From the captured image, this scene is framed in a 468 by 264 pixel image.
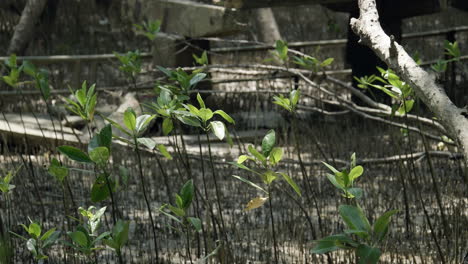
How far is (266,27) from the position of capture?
8664 mm

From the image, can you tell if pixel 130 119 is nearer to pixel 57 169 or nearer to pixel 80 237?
pixel 80 237

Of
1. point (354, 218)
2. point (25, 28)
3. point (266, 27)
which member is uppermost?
point (25, 28)

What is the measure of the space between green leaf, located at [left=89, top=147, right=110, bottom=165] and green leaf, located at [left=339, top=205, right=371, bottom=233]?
0.70 metres

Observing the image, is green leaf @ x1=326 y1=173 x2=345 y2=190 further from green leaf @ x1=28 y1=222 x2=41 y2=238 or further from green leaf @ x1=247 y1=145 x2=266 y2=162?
green leaf @ x1=28 y1=222 x2=41 y2=238

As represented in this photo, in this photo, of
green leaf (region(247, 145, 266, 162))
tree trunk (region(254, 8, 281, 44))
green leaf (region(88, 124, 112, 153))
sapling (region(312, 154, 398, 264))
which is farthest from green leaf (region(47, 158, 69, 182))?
tree trunk (region(254, 8, 281, 44))

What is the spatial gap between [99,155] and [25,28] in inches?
256

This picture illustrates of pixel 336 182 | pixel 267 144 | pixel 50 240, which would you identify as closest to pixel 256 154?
pixel 267 144

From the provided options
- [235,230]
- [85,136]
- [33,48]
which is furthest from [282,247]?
[33,48]

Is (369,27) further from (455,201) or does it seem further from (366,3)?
(455,201)

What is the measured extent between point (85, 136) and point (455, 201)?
9.44 feet

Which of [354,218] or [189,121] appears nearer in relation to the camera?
[354,218]

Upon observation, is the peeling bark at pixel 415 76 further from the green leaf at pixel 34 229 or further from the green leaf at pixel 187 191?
the green leaf at pixel 34 229

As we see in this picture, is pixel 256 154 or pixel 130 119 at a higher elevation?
pixel 130 119

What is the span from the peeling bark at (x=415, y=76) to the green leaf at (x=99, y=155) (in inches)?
35.1
